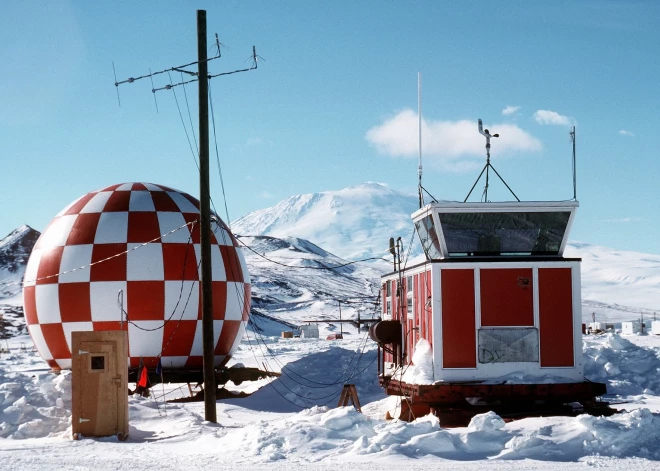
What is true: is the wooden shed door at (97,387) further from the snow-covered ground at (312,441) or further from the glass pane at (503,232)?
the glass pane at (503,232)

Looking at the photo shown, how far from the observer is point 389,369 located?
640 inches

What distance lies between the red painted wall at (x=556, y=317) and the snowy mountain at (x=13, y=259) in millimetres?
50865

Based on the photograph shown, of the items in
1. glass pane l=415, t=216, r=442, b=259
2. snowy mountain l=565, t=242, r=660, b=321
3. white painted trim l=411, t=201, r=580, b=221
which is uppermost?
white painted trim l=411, t=201, r=580, b=221

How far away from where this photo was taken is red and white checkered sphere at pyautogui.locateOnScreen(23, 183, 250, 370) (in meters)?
16.6

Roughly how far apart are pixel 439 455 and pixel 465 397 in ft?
10.3

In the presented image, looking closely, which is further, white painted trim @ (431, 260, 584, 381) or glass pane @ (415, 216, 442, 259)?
glass pane @ (415, 216, 442, 259)

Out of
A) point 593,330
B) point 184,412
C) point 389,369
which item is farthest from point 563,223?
point 593,330

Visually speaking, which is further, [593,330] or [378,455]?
[593,330]

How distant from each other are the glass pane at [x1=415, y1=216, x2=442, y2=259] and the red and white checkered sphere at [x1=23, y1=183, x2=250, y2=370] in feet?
15.7

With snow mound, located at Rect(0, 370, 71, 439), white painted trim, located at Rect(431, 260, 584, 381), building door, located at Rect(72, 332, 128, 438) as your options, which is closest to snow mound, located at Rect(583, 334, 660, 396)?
white painted trim, located at Rect(431, 260, 584, 381)

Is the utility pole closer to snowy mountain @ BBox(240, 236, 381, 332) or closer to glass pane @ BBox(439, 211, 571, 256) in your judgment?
glass pane @ BBox(439, 211, 571, 256)

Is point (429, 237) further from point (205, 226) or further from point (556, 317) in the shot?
point (205, 226)

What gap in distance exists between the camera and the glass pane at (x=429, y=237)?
46.3ft

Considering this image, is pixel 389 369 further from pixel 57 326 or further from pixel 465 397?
pixel 57 326
